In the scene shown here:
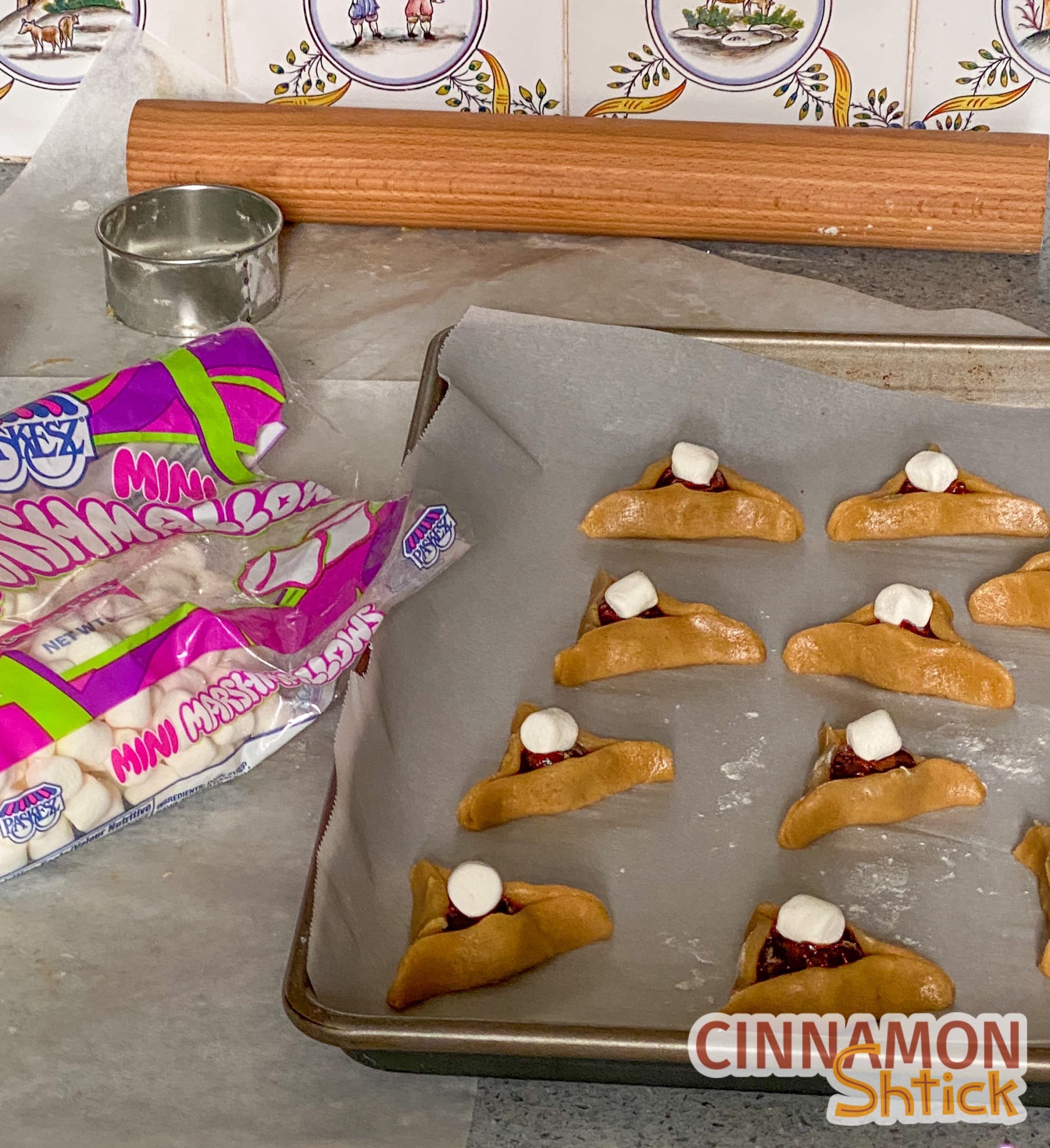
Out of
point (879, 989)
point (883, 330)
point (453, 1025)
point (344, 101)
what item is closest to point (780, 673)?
point (879, 989)

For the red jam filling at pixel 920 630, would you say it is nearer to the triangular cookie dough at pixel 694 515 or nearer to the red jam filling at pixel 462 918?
the triangular cookie dough at pixel 694 515

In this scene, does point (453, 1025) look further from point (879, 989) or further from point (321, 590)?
point (321, 590)

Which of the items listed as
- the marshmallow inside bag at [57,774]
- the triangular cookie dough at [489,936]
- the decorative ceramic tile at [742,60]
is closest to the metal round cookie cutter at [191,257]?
the decorative ceramic tile at [742,60]

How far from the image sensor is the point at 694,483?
1245mm

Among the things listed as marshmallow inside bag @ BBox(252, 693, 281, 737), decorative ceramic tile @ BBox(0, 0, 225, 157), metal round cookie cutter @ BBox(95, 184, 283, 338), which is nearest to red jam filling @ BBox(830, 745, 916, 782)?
marshmallow inside bag @ BBox(252, 693, 281, 737)

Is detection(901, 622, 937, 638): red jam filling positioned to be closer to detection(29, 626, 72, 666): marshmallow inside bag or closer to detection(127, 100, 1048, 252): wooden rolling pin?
detection(29, 626, 72, 666): marshmallow inside bag

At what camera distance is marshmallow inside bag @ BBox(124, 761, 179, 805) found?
3.18ft

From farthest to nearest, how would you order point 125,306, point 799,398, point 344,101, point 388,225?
point 344,101 → point 388,225 → point 125,306 → point 799,398

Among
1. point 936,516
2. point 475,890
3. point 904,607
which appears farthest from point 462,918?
point 936,516

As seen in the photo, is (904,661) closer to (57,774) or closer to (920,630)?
(920,630)

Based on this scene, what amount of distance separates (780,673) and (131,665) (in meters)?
0.48

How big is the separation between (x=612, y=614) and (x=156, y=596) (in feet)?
1.14

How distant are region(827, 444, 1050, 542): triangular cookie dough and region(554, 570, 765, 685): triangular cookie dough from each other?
0.58 feet

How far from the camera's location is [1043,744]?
3.44 ft
